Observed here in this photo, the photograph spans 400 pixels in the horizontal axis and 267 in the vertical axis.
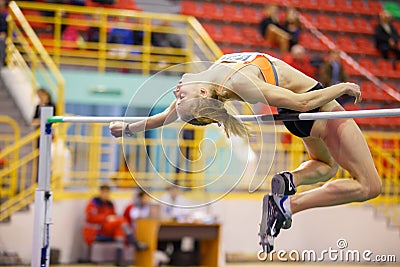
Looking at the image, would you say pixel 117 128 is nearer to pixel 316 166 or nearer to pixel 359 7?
pixel 316 166

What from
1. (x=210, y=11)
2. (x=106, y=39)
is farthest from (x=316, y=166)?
(x=210, y=11)

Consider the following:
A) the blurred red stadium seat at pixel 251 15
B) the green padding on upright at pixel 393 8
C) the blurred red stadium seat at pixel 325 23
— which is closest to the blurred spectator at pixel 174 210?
the blurred red stadium seat at pixel 251 15

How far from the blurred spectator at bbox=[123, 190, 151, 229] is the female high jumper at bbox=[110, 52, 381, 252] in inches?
157

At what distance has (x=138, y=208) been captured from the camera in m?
9.14

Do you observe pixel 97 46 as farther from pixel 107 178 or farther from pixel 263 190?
pixel 263 190

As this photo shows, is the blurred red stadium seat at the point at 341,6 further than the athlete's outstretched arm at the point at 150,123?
Yes

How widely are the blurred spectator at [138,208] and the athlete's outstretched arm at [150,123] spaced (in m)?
3.96

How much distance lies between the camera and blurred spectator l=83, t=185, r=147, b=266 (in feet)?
29.5

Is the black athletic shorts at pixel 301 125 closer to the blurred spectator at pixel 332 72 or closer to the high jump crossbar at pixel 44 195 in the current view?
the high jump crossbar at pixel 44 195

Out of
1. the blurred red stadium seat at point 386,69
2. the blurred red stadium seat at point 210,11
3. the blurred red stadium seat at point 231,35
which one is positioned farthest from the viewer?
the blurred red stadium seat at point 386,69

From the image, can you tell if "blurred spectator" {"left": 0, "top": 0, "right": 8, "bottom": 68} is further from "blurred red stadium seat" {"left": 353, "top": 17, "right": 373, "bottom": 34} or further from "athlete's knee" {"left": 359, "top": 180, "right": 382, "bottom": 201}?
"athlete's knee" {"left": 359, "top": 180, "right": 382, "bottom": 201}

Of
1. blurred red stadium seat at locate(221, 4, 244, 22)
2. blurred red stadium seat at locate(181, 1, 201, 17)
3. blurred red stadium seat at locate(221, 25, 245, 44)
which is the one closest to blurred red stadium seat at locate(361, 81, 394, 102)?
blurred red stadium seat at locate(221, 25, 245, 44)

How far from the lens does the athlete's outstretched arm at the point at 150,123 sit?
4.93m

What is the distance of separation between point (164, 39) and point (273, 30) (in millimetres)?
1789
